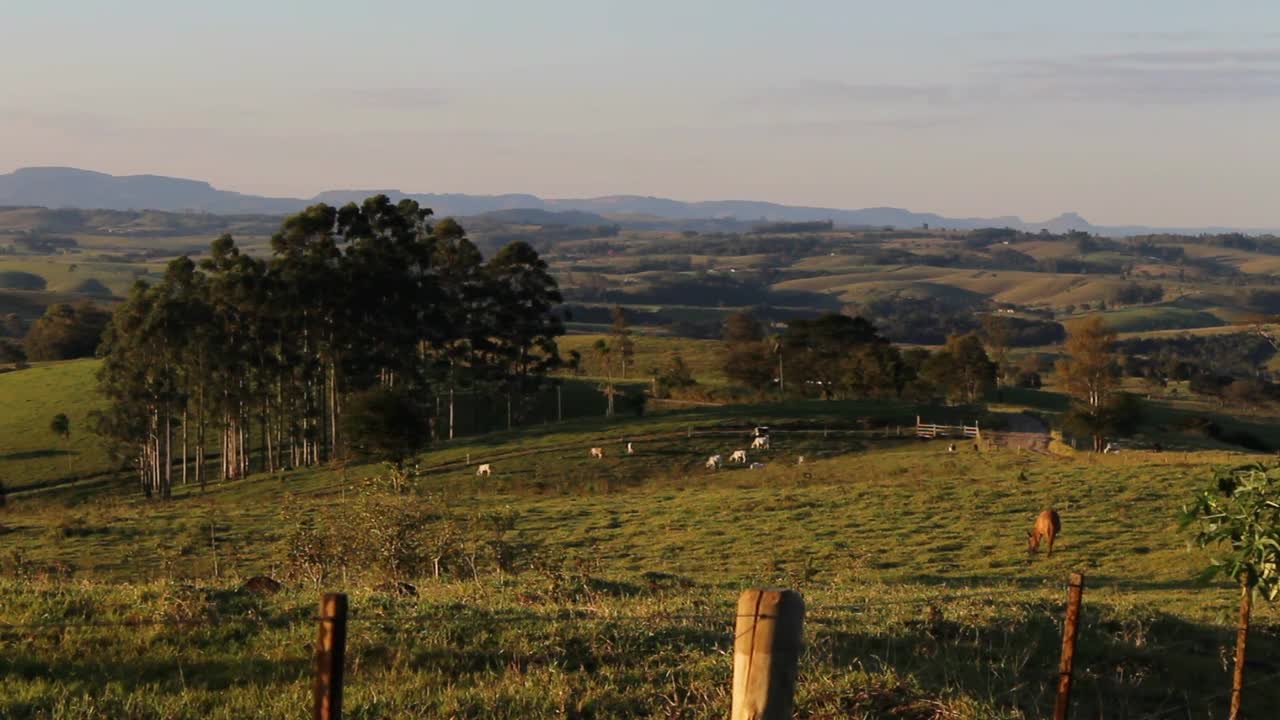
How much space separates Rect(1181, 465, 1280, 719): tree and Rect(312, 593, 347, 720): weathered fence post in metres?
5.71

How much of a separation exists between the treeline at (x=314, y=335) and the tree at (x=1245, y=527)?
50.6 m

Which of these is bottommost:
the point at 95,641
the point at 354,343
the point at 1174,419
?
the point at 1174,419

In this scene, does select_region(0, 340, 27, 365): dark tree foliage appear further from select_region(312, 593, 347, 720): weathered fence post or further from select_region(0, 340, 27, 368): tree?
select_region(312, 593, 347, 720): weathered fence post

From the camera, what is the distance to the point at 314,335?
70.4 meters

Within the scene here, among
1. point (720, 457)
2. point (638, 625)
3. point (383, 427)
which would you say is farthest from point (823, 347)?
point (638, 625)

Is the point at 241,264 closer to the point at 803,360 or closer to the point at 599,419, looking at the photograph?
the point at 599,419

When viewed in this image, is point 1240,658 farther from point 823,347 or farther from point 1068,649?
point 823,347

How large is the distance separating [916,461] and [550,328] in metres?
31.2

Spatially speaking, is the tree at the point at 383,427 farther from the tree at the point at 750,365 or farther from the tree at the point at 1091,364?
the tree at the point at 1091,364

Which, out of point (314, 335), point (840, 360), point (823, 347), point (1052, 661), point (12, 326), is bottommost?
point (12, 326)

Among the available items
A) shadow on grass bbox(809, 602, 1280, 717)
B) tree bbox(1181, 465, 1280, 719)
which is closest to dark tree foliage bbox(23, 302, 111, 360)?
shadow on grass bbox(809, 602, 1280, 717)

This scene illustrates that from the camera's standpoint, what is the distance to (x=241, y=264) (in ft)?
216

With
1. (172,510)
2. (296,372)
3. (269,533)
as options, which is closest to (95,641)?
(269,533)

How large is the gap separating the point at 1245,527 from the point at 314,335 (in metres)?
66.1
